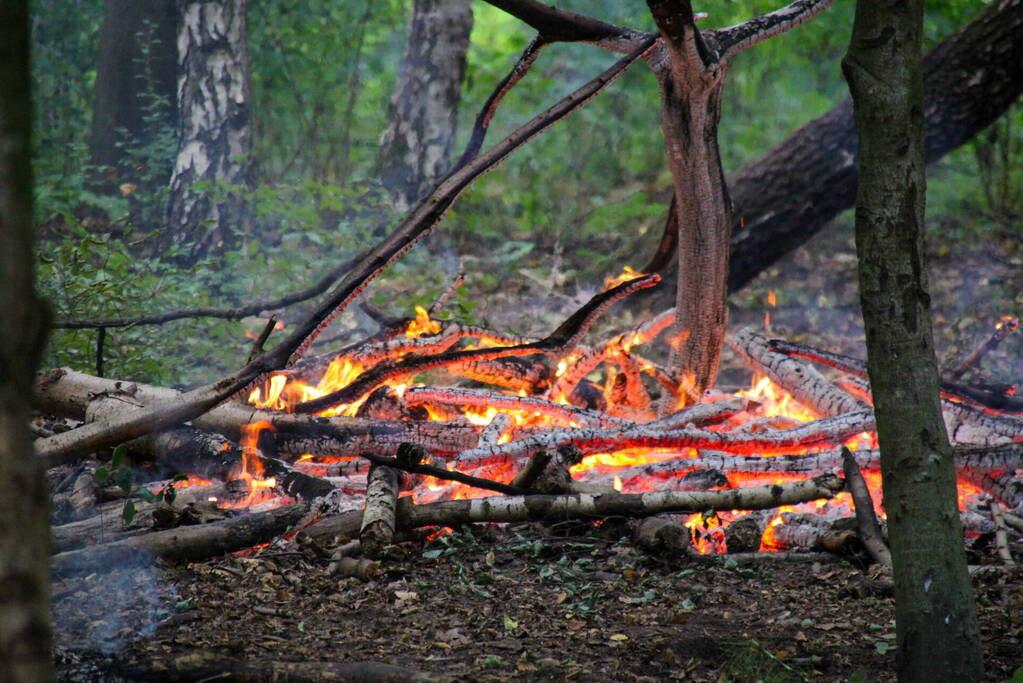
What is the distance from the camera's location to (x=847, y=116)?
7.86m

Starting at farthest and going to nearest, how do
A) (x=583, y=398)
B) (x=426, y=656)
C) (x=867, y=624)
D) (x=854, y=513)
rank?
(x=583, y=398), (x=854, y=513), (x=867, y=624), (x=426, y=656)

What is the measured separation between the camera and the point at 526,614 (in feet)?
10.9

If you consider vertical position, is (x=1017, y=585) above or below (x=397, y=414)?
below

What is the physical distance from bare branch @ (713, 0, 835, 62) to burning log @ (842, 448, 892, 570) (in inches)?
88.4

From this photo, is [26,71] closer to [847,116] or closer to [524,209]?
[847,116]

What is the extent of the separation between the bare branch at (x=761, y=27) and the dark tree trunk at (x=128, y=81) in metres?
7.48

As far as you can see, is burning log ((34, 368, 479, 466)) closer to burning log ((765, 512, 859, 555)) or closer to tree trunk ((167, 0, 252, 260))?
burning log ((765, 512, 859, 555))

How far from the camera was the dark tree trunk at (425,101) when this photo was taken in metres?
9.97

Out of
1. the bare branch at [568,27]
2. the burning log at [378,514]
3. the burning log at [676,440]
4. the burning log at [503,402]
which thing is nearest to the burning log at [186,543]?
the burning log at [378,514]

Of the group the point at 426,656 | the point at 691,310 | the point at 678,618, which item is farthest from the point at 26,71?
the point at 691,310

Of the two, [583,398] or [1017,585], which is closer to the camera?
[1017,585]

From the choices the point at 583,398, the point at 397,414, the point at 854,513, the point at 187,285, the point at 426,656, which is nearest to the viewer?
the point at 426,656

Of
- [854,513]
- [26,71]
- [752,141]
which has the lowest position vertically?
[854,513]

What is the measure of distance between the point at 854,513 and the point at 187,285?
5859mm
